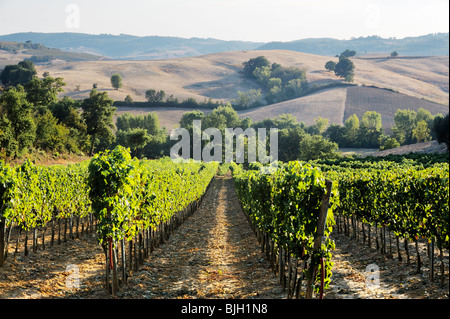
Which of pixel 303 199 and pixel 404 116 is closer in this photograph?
pixel 303 199

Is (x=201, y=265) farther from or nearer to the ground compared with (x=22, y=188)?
nearer to the ground

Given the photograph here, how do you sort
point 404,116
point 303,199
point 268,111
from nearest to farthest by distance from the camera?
point 303,199
point 404,116
point 268,111

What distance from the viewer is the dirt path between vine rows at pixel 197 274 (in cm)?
1170

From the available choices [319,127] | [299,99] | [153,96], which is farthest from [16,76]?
[299,99]

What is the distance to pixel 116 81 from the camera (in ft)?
547

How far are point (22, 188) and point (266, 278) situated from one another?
398 inches

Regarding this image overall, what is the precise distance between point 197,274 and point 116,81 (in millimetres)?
162664

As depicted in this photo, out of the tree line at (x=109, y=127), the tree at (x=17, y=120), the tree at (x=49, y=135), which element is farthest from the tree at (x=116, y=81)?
the tree at (x=17, y=120)

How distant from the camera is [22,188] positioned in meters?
16.1

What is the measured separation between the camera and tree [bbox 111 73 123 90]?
165750 millimetres

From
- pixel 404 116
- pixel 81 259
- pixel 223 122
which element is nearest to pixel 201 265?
pixel 81 259

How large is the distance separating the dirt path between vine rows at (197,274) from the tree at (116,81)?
154384 mm
